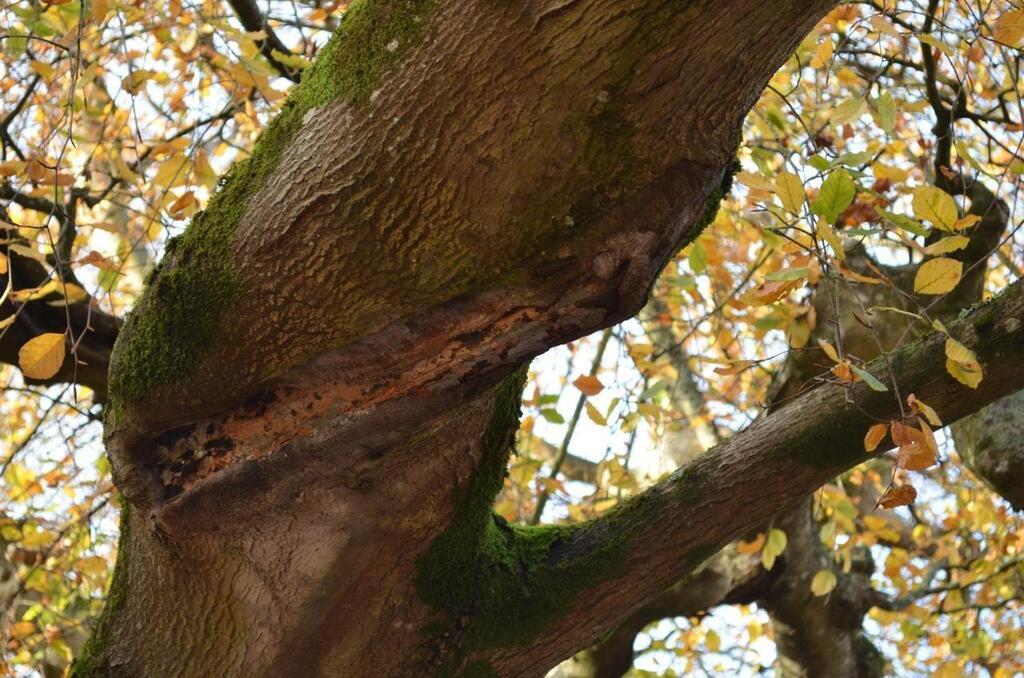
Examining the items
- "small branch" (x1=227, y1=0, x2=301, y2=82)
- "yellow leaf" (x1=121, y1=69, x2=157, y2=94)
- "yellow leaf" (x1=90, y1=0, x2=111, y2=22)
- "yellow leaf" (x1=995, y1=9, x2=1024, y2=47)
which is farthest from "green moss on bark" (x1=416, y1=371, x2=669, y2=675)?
"small branch" (x1=227, y1=0, x2=301, y2=82)

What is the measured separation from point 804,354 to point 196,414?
7.93 ft

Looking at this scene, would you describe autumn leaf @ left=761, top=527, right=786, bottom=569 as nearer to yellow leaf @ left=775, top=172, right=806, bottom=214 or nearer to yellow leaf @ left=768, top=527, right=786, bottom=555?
A: yellow leaf @ left=768, top=527, right=786, bottom=555

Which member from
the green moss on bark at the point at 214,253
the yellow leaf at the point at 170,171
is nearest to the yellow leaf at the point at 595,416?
the yellow leaf at the point at 170,171

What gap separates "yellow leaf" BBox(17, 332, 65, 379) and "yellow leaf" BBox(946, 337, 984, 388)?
1998 mm

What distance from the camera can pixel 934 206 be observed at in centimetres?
208

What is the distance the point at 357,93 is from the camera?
1.86m

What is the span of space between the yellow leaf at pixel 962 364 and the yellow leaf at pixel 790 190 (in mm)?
432

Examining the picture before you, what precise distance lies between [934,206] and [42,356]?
203 centimetres

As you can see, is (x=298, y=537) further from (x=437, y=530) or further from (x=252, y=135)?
(x=252, y=135)

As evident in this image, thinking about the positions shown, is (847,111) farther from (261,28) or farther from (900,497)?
(261,28)

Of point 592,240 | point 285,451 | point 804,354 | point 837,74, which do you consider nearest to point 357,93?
point 592,240

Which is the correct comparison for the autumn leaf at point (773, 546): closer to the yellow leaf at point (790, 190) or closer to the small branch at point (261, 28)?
the yellow leaf at point (790, 190)

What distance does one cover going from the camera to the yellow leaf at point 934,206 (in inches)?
81.3

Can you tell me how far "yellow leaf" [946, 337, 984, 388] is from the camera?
2012mm
